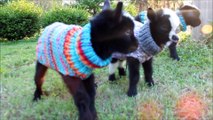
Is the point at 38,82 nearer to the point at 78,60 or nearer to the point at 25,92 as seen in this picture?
the point at 25,92

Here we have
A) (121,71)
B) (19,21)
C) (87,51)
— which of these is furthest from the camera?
(19,21)

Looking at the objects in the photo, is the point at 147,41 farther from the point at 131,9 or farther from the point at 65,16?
the point at 131,9

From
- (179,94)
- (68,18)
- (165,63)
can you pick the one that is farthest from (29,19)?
(179,94)

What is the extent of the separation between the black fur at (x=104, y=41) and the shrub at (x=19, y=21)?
27.6 ft

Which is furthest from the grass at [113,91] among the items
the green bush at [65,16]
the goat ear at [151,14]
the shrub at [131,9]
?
the shrub at [131,9]

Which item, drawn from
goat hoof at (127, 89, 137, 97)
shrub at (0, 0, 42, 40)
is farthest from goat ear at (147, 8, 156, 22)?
shrub at (0, 0, 42, 40)

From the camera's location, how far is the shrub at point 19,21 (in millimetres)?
11414

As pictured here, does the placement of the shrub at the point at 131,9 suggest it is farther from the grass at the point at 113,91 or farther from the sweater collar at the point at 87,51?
the sweater collar at the point at 87,51

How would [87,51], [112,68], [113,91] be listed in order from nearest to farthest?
[87,51], [113,91], [112,68]

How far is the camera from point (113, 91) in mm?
4688

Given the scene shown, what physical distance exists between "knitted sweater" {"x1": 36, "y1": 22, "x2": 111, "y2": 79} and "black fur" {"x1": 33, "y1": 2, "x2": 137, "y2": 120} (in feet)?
0.22

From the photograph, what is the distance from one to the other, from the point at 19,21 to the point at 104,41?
8.79 metres

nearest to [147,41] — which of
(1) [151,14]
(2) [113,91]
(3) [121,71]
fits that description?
(1) [151,14]

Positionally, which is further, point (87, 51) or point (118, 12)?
point (87, 51)
